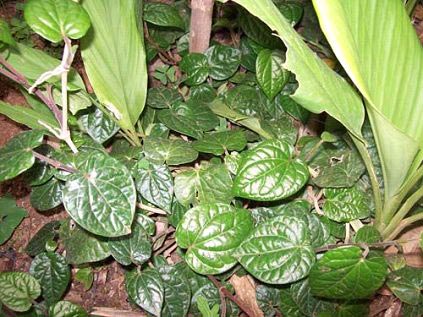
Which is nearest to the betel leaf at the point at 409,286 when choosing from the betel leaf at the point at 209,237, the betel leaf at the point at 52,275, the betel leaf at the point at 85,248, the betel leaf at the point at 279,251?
the betel leaf at the point at 279,251

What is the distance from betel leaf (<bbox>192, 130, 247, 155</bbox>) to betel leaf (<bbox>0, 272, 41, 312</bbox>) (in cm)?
51

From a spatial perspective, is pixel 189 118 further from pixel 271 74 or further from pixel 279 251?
pixel 279 251

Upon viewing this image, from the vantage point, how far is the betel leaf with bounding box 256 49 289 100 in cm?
114

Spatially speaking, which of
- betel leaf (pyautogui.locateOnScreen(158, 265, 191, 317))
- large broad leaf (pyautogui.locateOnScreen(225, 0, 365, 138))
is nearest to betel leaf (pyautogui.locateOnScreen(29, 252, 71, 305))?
betel leaf (pyautogui.locateOnScreen(158, 265, 191, 317))

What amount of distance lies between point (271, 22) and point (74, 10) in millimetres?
315

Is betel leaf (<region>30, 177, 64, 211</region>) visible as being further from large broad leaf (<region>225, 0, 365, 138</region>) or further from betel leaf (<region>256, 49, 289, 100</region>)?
large broad leaf (<region>225, 0, 365, 138</region>)

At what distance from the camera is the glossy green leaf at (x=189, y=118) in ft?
3.44

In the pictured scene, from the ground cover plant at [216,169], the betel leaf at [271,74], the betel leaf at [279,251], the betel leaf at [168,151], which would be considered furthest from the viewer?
the betel leaf at [271,74]

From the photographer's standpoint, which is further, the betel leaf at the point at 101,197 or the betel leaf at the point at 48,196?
the betel leaf at the point at 48,196

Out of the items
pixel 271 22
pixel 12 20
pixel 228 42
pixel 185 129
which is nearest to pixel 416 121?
pixel 271 22

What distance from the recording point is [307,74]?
0.61m

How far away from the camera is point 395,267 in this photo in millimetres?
1019

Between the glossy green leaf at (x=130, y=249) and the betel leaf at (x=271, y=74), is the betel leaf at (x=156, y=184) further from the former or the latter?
the betel leaf at (x=271, y=74)

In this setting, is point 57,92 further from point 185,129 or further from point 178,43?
point 178,43
